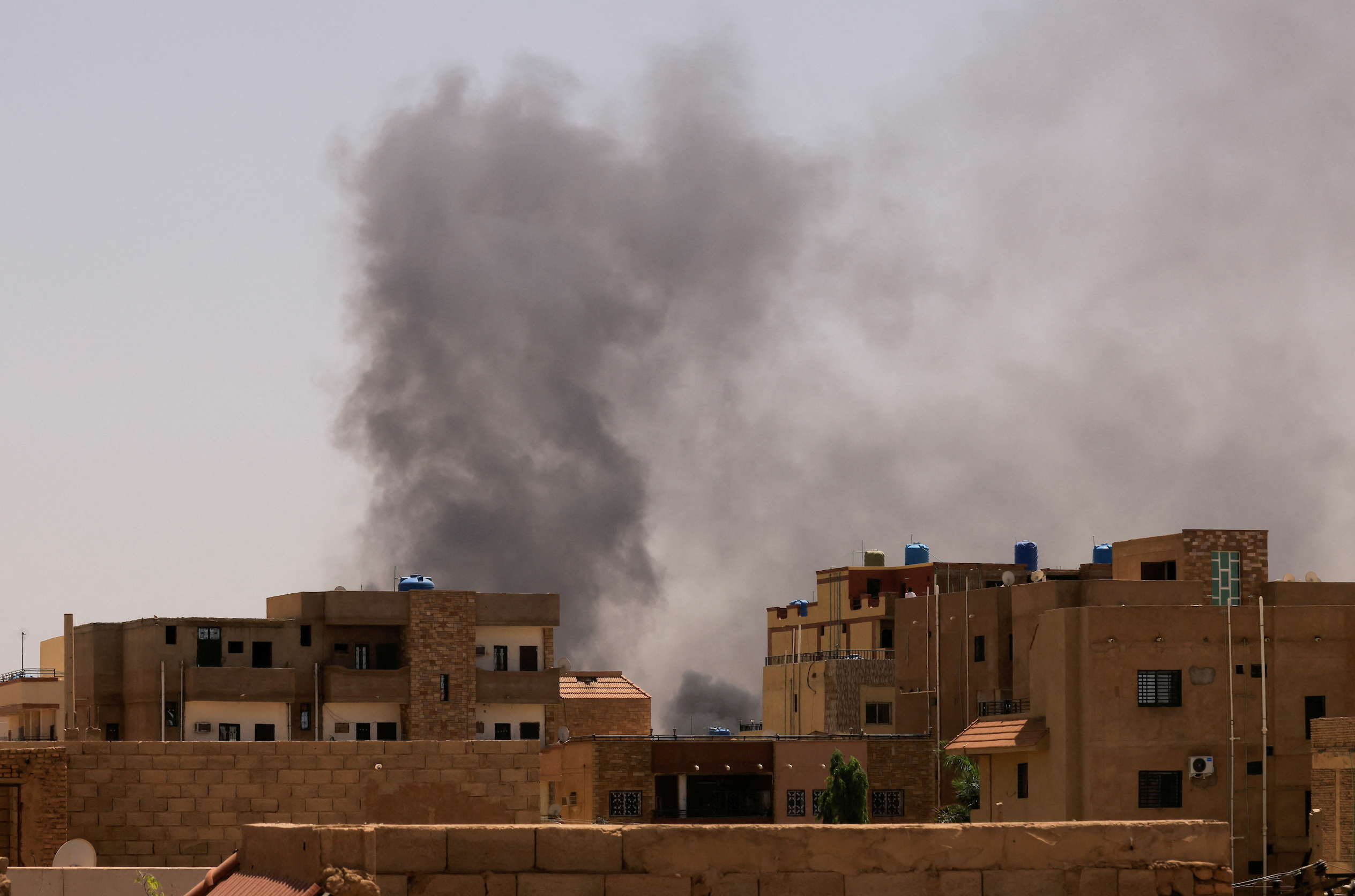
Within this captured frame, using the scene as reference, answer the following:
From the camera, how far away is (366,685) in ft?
260

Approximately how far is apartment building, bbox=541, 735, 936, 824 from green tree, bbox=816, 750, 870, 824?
10.7 feet

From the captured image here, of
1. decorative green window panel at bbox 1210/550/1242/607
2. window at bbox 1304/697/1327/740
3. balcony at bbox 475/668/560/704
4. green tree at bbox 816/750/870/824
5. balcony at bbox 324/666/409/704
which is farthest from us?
balcony at bbox 475/668/560/704

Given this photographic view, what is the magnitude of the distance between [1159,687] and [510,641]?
112ft

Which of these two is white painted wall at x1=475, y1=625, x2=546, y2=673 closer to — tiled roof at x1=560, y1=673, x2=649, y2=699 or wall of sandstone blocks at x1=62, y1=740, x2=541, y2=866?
tiled roof at x1=560, y1=673, x2=649, y2=699

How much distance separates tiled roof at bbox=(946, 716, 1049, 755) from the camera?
58094mm

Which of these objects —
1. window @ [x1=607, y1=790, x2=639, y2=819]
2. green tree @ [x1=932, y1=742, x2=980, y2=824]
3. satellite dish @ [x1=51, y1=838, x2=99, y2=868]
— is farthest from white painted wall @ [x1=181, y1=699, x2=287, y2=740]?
satellite dish @ [x1=51, y1=838, x2=99, y2=868]

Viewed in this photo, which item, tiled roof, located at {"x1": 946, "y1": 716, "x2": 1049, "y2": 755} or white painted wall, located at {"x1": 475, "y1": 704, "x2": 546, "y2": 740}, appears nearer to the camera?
tiled roof, located at {"x1": 946, "y1": 716, "x2": 1049, "y2": 755}

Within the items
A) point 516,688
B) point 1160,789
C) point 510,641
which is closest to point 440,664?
point 516,688

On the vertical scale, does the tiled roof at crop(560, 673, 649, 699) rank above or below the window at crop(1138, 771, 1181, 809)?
above

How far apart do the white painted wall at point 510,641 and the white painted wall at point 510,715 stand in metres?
1.65

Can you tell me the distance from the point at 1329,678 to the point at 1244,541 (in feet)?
57.4

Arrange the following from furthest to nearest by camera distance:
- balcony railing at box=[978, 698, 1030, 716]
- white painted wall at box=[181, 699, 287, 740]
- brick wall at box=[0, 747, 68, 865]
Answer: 1. white painted wall at box=[181, 699, 287, 740]
2. balcony railing at box=[978, 698, 1030, 716]
3. brick wall at box=[0, 747, 68, 865]

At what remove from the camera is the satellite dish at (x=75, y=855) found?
24.6 meters

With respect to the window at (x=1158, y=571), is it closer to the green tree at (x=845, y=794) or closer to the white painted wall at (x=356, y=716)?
the green tree at (x=845, y=794)
